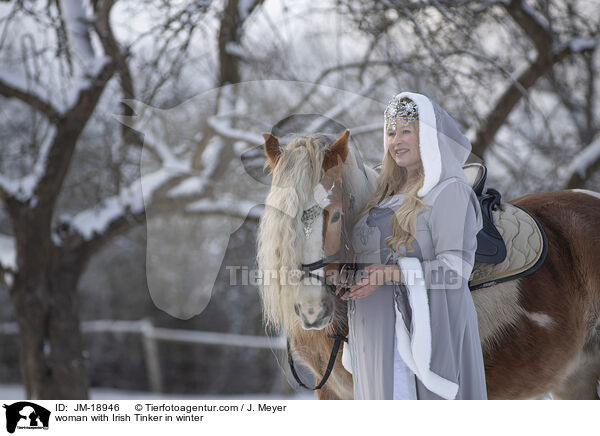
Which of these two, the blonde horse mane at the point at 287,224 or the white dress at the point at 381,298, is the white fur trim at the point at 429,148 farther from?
the blonde horse mane at the point at 287,224

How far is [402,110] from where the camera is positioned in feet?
5.16

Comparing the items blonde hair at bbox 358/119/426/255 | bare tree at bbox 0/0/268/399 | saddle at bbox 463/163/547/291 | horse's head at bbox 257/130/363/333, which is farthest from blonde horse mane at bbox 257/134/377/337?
bare tree at bbox 0/0/268/399

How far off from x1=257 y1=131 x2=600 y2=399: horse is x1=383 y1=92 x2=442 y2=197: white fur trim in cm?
25

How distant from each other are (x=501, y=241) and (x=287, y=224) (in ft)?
Result: 3.04

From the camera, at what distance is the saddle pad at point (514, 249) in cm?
186

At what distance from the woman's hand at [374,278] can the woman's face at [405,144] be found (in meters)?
0.36

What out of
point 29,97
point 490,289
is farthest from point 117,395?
point 490,289

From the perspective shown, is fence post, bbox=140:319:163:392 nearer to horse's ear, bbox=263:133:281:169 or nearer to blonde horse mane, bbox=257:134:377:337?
blonde horse mane, bbox=257:134:377:337

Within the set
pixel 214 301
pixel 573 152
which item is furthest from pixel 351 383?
pixel 214 301

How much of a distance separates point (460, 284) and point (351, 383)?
26.8 inches

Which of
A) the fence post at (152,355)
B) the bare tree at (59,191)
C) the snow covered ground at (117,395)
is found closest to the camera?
the bare tree at (59,191)

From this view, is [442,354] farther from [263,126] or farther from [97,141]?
[97,141]
